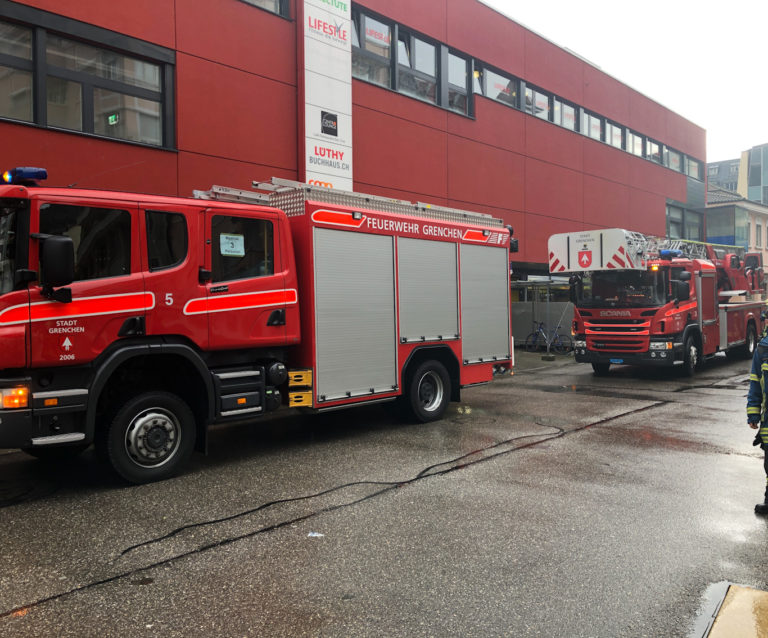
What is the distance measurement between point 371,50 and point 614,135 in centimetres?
1429

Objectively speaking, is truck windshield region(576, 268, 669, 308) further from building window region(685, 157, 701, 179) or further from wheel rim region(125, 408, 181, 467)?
building window region(685, 157, 701, 179)

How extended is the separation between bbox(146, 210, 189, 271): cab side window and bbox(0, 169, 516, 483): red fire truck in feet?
0.04

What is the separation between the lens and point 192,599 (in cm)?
370

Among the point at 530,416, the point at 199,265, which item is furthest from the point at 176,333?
the point at 530,416

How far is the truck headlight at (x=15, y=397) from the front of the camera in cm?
530

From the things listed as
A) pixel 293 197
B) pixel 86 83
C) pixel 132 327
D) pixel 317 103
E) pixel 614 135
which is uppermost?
pixel 614 135

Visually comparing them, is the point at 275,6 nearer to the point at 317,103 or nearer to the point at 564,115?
the point at 317,103

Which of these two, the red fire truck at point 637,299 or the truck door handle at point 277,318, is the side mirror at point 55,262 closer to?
the truck door handle at point 277,318

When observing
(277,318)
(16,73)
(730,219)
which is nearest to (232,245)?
(277,318)

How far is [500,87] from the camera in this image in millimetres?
19984

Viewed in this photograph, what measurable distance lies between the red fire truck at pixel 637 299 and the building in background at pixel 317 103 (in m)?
4.66

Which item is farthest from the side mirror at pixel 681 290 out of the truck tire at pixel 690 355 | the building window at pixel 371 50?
the building window at pixel 371 50

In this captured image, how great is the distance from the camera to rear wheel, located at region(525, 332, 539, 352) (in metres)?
21.5

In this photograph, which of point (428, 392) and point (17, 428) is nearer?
point (17, 428)
